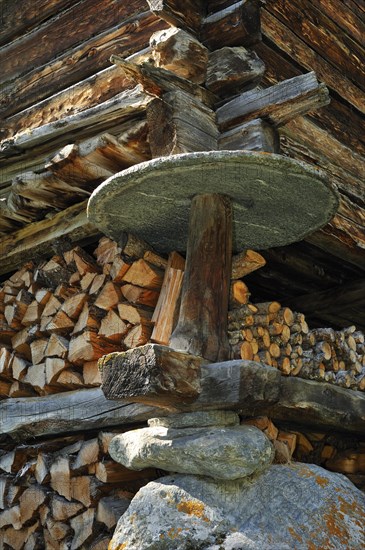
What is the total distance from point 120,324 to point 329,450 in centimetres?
177

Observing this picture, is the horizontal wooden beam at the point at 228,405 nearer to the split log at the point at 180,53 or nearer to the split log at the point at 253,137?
the split log at the point at 253,137

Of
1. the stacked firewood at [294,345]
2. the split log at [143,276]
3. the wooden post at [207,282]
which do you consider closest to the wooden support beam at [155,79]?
the wooden post at [207,282]

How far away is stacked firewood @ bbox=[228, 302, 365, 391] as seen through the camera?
3.92 m

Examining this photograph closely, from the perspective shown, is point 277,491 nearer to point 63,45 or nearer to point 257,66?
point 257,66

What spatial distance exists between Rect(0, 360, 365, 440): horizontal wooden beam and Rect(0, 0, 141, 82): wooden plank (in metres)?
2.26

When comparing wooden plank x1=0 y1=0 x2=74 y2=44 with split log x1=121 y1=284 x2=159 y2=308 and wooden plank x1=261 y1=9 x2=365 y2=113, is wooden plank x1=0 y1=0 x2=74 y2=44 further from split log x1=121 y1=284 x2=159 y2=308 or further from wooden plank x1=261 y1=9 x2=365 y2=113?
split log x1=121 y1=284 x2=159 y2=308

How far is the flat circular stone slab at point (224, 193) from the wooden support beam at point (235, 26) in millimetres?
1001

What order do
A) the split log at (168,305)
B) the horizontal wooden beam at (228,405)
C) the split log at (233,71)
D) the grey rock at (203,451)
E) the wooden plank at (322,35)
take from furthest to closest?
the wooden plank at (322,35) < the split log at (233,71) < the split log at (168,305) < the horizontal wooden beam at (228,405) < the grey rock at (203,451)

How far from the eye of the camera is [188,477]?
3.24m

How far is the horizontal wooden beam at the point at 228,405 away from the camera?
11.0ft

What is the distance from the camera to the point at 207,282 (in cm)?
365

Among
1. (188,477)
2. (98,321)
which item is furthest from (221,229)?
(188,477)

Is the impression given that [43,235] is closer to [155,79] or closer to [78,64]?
[78,64]

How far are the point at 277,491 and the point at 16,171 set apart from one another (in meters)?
2.54
